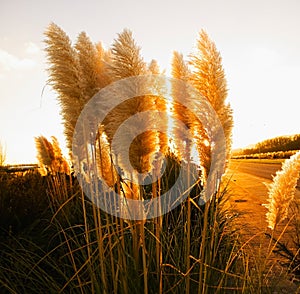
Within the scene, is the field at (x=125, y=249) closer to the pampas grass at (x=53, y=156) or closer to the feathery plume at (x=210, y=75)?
the pampas grass at (x=53, y=156)

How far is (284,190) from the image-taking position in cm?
257

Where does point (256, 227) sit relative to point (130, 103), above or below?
below

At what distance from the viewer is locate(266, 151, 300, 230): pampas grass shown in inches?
101

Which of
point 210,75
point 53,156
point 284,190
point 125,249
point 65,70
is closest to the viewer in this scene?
point 210,75

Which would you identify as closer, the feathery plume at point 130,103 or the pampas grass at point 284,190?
the feathery plume at point 130,103

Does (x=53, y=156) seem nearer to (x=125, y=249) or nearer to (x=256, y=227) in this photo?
(x=125, y=249)

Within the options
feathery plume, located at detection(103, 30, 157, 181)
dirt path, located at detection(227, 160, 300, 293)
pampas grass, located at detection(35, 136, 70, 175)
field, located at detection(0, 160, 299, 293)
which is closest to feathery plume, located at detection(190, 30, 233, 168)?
A: feathery plume, located at detection(103, 30, 157, 181)

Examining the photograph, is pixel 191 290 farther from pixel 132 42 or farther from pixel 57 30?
pixel 57 30

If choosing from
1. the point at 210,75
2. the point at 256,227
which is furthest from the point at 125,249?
the point at 256,227

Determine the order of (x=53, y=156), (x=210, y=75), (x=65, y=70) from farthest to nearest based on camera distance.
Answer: (x=53, y=156) < (x=65, y=70) < (x=210, y=75)

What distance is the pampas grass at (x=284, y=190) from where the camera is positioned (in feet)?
8.41

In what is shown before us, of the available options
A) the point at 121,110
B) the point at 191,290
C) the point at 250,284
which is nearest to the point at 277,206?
the point at 250,284

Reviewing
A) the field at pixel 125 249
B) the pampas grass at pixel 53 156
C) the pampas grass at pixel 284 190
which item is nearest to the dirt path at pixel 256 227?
the field at pixel 125 249

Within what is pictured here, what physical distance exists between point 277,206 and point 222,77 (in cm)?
121
